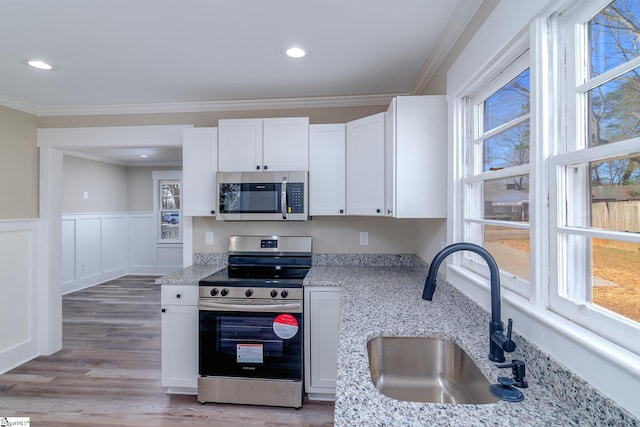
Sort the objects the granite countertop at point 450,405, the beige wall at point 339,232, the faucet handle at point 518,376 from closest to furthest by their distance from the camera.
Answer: the granite countertop at point 450,405, the faucet handle at point 518,376, the beige wall at point 339,232

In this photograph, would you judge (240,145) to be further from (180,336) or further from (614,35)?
(614,35)

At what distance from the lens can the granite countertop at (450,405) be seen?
753 mm

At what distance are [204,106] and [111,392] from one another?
8.29 ft

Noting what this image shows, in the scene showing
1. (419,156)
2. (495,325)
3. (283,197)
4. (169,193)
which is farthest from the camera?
(169,193)

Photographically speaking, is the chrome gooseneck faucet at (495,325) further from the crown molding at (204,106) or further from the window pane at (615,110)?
the crown molding at (204,106)

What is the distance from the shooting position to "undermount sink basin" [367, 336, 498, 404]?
1.25 meters

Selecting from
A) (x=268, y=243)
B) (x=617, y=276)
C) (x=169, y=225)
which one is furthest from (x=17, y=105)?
(x=617, y=276)

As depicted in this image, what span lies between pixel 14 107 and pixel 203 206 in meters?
2.02

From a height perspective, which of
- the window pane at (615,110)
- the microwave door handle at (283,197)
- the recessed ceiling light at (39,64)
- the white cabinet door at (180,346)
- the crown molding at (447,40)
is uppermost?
the recessed ceiling light at (39,64)

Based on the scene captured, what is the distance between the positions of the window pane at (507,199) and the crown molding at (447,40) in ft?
2.71

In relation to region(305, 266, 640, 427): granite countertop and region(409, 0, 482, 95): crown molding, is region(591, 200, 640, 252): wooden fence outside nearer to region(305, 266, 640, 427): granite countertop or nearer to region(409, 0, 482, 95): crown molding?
region(305, 266, 640, 427): granite countertop

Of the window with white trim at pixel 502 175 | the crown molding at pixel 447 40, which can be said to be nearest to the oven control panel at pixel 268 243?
the window with white trim at pixel 502 175

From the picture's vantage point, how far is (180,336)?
238cm

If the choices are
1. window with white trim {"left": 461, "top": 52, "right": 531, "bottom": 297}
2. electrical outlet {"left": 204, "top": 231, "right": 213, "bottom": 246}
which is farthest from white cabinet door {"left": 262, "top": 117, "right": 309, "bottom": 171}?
window with white trim {"left": 461, "top": 52, "right": 531, "bottom": 297}
